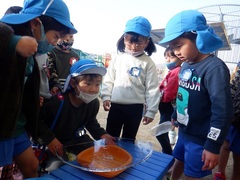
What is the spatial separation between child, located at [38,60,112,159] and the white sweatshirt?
417mm

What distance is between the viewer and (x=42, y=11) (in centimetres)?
125

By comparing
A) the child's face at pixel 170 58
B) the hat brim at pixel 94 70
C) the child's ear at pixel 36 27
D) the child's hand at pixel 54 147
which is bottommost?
the child's hand at pixel 54 147

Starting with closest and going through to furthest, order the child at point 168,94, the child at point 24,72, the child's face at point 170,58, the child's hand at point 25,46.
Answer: the child's hand at point 25,46
the child at point 24,72
the child at point 168,94
the child's face at point 170,58

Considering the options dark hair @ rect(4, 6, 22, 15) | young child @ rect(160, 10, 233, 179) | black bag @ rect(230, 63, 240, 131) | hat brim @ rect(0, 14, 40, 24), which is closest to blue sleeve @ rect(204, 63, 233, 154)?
young child @ rect(160, 10, 233, 179)

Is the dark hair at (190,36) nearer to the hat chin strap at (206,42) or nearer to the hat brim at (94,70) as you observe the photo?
the hat chin strap at (206,42)

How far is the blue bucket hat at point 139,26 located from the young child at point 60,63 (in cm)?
61

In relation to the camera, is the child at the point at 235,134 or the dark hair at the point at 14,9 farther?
→ the child at the point at 235,134

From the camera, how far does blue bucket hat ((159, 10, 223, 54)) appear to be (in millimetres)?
1421

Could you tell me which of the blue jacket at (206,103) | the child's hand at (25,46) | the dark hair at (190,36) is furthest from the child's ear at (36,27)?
the blue jacket at (206,103)

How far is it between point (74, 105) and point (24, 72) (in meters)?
0.72

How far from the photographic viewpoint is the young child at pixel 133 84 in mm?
2176

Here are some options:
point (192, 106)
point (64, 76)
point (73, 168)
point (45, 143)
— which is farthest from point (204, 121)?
point (64, 76)

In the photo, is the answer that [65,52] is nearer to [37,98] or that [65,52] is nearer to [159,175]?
[37,98]

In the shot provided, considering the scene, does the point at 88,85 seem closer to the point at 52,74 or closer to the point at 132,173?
the point at 52,74
